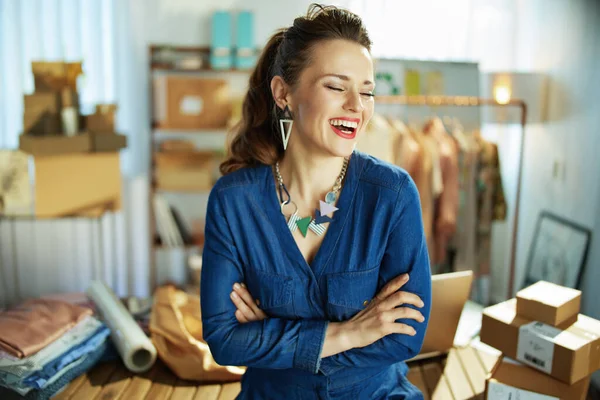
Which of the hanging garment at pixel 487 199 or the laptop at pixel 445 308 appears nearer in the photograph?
the laptop at pixel 445 308

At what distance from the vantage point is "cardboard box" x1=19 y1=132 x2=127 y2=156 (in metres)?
2.77

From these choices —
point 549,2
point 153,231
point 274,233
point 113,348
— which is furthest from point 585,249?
point 153,231

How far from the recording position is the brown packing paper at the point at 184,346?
1.84m

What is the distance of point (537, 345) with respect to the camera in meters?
1.57

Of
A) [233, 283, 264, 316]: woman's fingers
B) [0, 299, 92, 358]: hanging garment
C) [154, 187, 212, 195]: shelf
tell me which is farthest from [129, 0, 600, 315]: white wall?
[233, 283, 264, 316]: woman's fingers

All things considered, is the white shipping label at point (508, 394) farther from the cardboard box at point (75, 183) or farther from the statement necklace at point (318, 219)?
the cardboard box at point (75, 183)

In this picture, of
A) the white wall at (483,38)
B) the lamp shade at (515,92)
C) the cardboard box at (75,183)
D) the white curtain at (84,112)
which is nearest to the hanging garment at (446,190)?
the lamp shade at (515,92)

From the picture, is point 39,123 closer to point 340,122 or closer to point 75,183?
point 75,183

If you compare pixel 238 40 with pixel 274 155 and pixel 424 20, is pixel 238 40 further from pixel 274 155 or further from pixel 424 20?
pixel 274 155

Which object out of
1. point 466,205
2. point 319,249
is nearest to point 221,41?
point 466,205

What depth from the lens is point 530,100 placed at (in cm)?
359

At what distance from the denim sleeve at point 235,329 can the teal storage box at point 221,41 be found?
2.53 meters

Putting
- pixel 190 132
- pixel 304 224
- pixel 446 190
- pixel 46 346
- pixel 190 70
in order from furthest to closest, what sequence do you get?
pixel 190 132 < pixel 190 70 < pixel 446 190 < pixel 46 346 < pixel 304 224

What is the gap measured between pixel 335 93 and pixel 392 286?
19.4 inches
